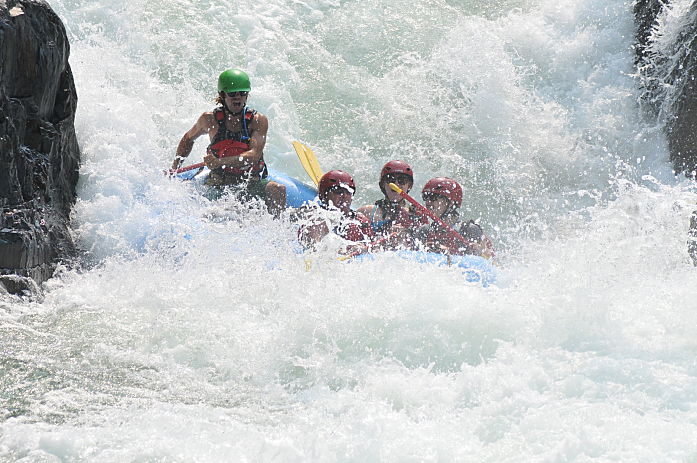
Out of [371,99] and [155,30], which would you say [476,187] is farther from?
[155,30]

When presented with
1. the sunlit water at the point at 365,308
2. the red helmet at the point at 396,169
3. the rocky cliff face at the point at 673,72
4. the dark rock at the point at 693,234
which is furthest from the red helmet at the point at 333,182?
the rocky cliff face at the point at 673,72

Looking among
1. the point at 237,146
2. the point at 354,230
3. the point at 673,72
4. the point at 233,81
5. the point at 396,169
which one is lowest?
the point at 354,230

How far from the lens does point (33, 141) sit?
5.62 metres

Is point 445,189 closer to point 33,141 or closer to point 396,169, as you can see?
point 396,169

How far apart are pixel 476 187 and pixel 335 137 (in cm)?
164

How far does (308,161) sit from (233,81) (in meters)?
1.62

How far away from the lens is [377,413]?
3.77 metres

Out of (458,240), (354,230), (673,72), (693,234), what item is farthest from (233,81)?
(673,72)

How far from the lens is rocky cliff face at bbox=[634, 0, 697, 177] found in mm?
8211

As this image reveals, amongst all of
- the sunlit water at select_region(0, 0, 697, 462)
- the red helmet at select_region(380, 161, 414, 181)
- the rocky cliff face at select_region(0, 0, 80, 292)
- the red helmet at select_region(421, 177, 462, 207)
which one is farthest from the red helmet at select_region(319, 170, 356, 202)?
the rocky cliff face at select_region(0, 0, 80, 292)

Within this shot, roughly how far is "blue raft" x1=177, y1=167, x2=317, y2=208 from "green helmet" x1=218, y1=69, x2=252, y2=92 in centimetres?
72

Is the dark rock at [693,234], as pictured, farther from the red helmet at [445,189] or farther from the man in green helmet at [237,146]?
the man in green helmet at [237,146]

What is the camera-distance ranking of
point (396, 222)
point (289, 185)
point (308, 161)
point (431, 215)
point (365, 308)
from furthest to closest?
point (308, 161) → point (289, 185) → point (396, 222) → point (431, 215) → point (365, 308)

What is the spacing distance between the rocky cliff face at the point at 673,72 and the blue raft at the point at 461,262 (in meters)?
3.27
